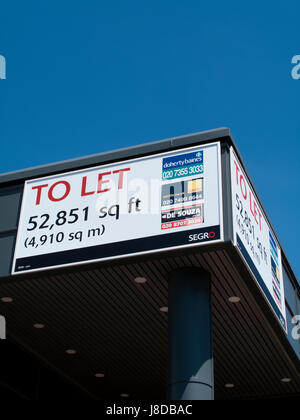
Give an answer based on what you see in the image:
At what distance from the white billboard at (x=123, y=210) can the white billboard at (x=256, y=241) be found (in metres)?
0.48

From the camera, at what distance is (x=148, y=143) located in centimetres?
1289

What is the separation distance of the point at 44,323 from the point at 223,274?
14.8 feet

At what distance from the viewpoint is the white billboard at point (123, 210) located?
11.7m

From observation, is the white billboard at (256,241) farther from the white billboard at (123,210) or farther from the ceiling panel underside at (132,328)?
the white billboard at (123,210)

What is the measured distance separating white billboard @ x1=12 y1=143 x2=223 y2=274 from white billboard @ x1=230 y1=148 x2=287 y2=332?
48cm

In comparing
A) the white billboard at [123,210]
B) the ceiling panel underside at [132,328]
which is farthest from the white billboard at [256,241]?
the white billboard at [123,210]

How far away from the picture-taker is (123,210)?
12.4 metres

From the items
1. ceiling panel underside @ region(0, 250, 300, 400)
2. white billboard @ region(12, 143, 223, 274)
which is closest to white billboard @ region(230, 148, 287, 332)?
ceiling panel underside @ region(0, 250, 300, 400)

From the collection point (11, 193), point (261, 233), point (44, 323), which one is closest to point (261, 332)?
point (261, 233)

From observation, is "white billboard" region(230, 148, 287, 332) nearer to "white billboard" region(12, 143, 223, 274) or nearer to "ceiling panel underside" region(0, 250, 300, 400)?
"ceiling panel underside" region(0, 250, 300, 400)

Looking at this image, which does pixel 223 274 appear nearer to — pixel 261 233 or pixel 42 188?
pixel 261 233

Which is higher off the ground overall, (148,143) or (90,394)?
(148,143)

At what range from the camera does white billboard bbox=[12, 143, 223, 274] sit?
461 inches

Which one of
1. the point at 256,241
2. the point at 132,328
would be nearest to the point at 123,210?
the point at 256,241
